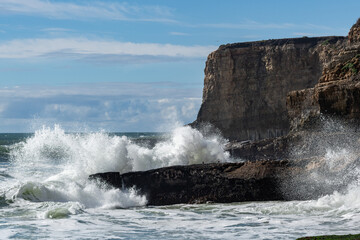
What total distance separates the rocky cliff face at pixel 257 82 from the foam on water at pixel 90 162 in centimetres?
2580

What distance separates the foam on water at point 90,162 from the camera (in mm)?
19375

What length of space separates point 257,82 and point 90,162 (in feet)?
133

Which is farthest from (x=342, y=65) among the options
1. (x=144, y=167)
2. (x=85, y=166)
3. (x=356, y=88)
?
(x=85, y=166)

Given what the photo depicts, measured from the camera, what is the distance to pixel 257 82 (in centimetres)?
6366

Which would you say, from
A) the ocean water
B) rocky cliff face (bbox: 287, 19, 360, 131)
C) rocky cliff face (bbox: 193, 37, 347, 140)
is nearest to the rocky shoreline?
rocky cliff face (bbox: 287, 19, 360, 131)

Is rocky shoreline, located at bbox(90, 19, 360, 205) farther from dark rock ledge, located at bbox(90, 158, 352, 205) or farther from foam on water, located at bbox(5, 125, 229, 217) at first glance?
foam on water, located at bbox(5, 125, 229, 217)

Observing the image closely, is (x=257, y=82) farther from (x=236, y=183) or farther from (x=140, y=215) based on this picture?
(x=140, y=215)

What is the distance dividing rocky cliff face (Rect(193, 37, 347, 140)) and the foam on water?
25.8 m

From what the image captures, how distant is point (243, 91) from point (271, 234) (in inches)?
2012

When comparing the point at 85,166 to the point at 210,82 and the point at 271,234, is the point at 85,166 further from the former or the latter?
the point at 210,82

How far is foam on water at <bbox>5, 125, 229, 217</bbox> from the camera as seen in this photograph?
19375mm

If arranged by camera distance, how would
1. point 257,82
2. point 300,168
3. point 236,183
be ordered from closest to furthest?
point 300,168, point 236,183, point 257,82

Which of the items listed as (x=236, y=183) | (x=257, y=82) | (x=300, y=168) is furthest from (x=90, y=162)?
(x=257, y=82)

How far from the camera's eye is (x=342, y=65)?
2642 centimetres
